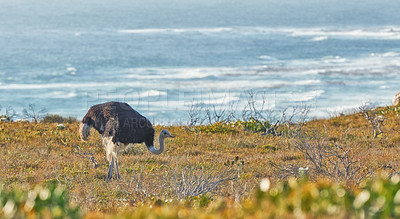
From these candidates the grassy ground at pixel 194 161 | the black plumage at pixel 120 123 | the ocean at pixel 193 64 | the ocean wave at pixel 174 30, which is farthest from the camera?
the ocean wave at pixel 174 30

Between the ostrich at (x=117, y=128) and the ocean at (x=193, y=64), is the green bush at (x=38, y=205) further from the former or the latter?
the ocean at (x=193, y=64)

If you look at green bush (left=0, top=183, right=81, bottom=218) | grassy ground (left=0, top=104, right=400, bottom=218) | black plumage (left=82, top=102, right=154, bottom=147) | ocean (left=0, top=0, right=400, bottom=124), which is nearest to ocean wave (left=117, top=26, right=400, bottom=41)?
ocean (left=0, top=0, right=400, bottom=124)

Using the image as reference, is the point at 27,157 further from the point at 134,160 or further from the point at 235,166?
the point at 235,166

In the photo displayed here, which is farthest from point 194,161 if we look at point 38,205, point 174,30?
point 174,30

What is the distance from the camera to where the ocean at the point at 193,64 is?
50.8m

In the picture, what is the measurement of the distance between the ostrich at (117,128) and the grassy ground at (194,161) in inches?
21.1

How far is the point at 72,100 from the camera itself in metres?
53.8

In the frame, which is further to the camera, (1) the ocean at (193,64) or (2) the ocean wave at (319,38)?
(2) the ocean wave at (319,38)

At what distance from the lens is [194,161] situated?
1362cm

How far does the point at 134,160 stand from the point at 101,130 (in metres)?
1.42

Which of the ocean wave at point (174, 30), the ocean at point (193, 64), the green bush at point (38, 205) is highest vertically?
the ocean wave at point (174, 30)

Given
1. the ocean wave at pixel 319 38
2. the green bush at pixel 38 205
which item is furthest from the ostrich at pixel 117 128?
the ocean wave at pixel 319 38

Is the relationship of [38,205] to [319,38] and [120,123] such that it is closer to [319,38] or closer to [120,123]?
[120,123]

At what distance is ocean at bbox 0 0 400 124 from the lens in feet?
167
